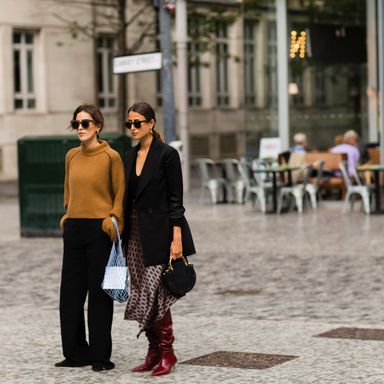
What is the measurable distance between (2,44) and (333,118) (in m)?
12.0

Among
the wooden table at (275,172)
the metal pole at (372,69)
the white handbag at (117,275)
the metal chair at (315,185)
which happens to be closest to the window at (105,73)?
the metal pole at (372,69)

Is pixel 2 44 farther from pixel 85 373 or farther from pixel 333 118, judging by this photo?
pixel 85 373

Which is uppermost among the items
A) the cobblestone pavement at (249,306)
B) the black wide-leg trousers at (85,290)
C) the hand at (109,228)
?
the hand at (109,228)

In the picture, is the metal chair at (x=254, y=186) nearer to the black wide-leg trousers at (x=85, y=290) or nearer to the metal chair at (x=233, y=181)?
the metal chair at (x=233, y=181)

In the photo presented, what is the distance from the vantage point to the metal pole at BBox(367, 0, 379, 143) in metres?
28.2

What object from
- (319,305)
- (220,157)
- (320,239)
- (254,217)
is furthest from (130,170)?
(220,157)

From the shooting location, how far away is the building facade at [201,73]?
27562 millimetres

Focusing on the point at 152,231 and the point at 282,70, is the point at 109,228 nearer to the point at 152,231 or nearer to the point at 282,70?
the point at 152,231

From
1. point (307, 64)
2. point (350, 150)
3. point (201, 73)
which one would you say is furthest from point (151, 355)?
point (201, 73)

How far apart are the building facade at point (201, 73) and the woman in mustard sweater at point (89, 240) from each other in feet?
51.6

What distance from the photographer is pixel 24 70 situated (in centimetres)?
3959

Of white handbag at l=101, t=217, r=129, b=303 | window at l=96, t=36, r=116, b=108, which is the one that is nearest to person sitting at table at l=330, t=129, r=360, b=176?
white handbag at l=101, t=217, r=129, b=303

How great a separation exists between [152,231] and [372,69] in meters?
20.5

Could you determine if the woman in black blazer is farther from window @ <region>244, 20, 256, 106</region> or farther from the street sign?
window @ <region>244, 20, 256, 106</region>
